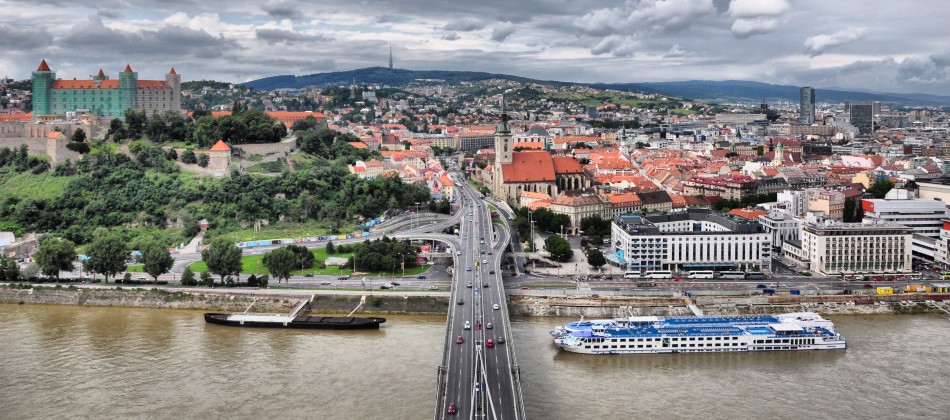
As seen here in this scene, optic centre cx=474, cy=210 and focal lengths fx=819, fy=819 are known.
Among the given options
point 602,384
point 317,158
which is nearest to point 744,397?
point 602,384

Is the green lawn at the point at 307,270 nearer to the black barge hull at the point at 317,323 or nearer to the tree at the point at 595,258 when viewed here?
the black barge hull at the point at 317,323

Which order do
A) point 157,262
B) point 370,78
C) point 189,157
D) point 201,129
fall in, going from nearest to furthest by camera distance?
point 157,262 < point 189,157 < point 201,129 < point 370,78

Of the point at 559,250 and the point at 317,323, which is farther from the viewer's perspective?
the point at 559,250

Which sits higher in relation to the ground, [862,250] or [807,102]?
[807,102]

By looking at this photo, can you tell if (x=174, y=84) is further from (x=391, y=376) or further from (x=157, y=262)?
(x=391, y=376)

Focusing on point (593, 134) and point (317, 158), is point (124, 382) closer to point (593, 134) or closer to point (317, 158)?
point (317, 158)

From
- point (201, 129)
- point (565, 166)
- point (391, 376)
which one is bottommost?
point (391, 376)

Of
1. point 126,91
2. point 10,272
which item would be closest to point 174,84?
point 126,91
